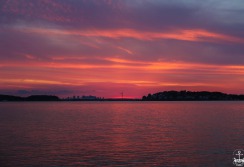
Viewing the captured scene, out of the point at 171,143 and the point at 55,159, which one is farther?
the point at 171,143

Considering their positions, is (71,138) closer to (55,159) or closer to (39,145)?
(39,145)

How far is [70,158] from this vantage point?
3466 centimetres

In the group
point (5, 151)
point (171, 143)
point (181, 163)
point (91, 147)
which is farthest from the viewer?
point (171, 143)

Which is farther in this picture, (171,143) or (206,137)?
(206,137)

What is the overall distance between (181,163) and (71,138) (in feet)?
72.0

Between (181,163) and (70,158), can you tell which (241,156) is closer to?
(181,163)

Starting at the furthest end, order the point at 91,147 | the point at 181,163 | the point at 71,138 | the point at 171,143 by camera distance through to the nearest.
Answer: the point at 71,138, the point at 171,143, the point at 91,147, the point at 181,163

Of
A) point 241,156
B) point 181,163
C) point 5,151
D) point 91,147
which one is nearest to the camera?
point 181,163

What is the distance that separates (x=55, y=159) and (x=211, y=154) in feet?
56.5

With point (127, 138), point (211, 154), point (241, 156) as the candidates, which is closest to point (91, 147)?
point (127, 138)

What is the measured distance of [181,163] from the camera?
32781 mm

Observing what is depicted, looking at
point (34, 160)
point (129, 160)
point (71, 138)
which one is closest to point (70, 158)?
point (34, 160)

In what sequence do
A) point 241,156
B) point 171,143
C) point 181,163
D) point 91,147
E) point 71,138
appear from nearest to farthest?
1. point 181,163
2. point 241,156
3. point 91,147
4. point 171,143
5. point 71,138

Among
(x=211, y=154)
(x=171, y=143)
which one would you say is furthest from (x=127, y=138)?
(x=211, y=154)
